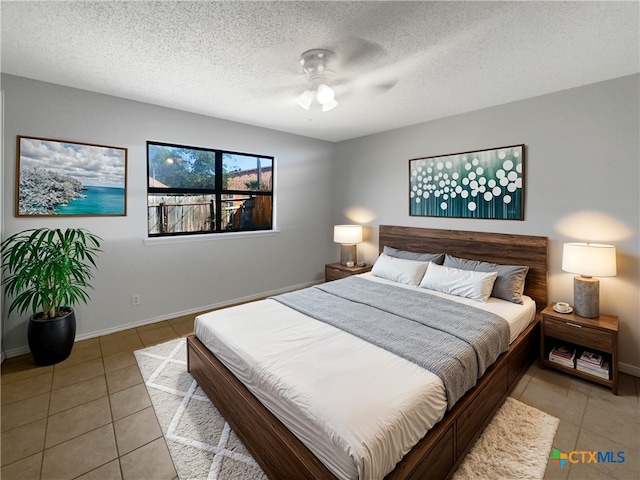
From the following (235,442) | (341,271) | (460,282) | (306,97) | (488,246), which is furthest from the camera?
(341,271)

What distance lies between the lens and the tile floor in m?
1.61

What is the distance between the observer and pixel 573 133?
2699mm

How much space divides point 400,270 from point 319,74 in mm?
2209

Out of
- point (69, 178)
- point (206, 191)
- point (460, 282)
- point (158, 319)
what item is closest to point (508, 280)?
point (460, 282)

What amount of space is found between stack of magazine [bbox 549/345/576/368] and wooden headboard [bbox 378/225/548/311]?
1.47ft

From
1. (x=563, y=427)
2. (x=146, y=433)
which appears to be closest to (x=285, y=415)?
(x=146, y=433)

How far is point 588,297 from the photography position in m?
2.45

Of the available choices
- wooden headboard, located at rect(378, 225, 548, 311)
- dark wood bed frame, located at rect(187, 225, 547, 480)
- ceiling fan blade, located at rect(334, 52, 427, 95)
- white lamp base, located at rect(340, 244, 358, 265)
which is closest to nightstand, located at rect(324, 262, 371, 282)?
white lamp base, located at rect(340, 244, 358, 265)

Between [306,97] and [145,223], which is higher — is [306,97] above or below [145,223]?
above

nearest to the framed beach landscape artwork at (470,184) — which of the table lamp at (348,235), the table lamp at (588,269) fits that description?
the table lamp at (588,269)

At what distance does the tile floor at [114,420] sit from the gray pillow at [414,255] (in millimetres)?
1397

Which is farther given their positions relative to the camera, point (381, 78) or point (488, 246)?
point (488, 246)

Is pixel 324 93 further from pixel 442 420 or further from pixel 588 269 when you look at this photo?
pixel 588 269

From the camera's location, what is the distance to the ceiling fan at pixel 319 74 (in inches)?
83.4
